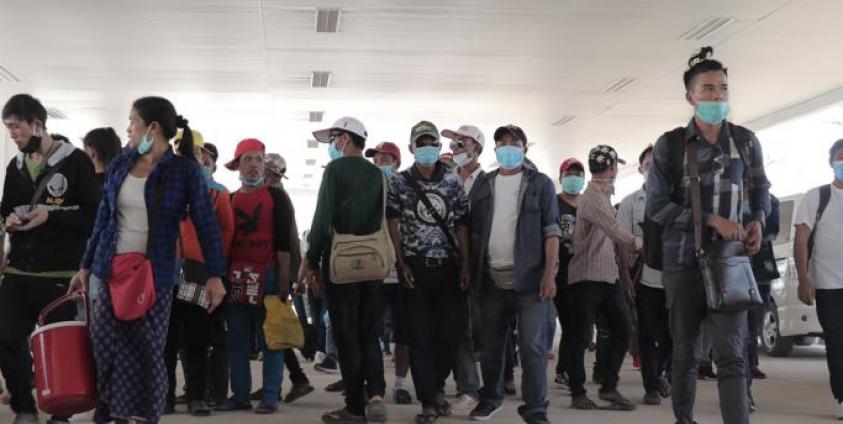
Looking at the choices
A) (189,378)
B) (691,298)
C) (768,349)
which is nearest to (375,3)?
(768,349)

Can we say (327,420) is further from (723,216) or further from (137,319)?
(723,216)

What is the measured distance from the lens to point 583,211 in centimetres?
764

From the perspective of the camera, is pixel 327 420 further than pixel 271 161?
No

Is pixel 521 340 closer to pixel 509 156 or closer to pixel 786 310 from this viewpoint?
pixel 509 156

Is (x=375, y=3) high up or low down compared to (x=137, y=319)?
up

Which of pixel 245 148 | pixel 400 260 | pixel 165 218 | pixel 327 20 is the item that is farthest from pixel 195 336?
pixel 327 20

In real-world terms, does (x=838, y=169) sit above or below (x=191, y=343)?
above

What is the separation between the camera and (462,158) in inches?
322

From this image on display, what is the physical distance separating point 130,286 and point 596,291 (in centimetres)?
386

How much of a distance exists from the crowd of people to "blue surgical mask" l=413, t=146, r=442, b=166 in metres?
0.01

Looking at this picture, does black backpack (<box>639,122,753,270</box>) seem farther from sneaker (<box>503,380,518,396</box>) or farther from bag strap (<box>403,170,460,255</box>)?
sneaker (<box>503,380,518,396</box>)

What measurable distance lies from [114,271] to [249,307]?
274 cm

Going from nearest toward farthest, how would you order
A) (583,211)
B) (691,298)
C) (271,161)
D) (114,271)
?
(114,271)
(691,298)
(583,211)
(271,161)

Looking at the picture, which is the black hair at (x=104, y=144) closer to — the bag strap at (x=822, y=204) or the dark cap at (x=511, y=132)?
the dark cap at (x=511, y=132)
